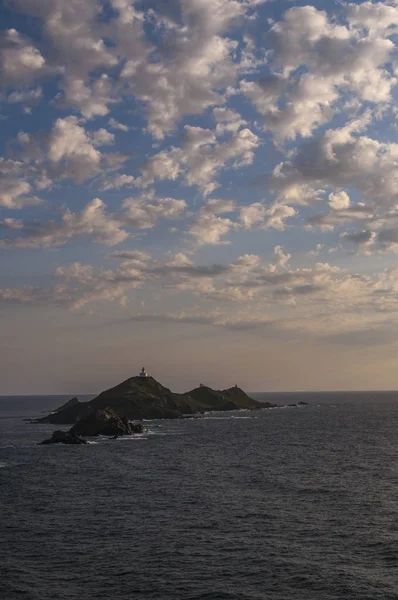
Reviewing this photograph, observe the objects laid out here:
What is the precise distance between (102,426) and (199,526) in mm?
104525

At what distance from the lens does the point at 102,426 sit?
157000 millimetres

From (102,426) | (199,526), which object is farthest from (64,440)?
(199,526)

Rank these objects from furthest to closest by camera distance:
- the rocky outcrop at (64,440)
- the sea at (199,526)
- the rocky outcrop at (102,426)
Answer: the rocky outcrop at (102,426), the rocky outcrop at (64,440), the sea at (199,526)

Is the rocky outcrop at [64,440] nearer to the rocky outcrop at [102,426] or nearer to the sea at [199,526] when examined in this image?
the rocky outcrop at [102,426]

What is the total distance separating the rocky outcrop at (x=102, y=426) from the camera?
511 feet

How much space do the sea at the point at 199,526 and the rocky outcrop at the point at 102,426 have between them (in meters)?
44.2

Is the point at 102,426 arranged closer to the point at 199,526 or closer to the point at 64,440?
the point at 64,440

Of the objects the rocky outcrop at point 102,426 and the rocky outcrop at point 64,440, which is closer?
the rocky outcrop at point 64,440

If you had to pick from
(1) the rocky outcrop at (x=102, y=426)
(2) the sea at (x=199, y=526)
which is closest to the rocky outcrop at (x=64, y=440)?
(1) the rocky outcrop at (x=102, y=426)

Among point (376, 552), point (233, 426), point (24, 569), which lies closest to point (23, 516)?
point (24, 569)

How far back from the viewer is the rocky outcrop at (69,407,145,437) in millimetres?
155750

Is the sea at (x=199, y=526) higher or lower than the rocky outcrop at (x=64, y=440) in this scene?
lower

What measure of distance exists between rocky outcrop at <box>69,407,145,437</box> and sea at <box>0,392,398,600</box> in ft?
145

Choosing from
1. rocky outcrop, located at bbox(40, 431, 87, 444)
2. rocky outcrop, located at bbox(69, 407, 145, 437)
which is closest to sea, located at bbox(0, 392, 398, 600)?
rocky outcrop, located at bbox(40, 431, 87, 444)
